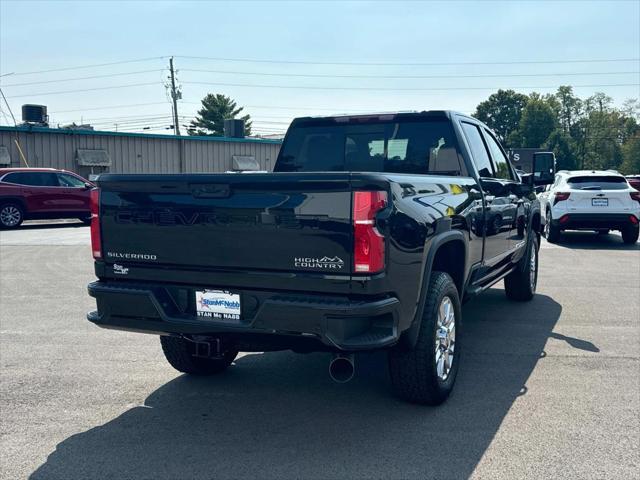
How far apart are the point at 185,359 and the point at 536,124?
358ft

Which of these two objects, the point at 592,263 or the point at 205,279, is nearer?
the point at 205,279

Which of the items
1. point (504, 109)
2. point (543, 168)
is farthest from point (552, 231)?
point (504, 109)

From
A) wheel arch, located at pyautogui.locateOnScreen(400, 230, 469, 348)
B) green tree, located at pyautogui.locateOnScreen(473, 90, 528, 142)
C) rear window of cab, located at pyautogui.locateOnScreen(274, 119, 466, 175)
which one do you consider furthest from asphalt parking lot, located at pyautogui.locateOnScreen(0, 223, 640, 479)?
green tree, located at pyautogui.locateOnScreen(473, 90, 528, 142)

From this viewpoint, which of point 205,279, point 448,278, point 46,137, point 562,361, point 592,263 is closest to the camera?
point 205,279

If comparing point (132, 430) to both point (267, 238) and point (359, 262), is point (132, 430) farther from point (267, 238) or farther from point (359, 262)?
point (359, 262)

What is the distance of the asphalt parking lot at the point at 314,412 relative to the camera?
3.48 meters

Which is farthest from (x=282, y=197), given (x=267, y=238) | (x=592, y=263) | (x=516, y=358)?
(x=592, y=263)

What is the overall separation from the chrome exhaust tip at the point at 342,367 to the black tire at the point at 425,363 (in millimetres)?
388

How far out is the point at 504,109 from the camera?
112 metres

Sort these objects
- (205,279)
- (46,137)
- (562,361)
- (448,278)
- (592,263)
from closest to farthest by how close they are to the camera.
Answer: (205,279) < (448,278) < (562,361) < (592,263) < (46,137)

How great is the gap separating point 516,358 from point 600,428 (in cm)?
155

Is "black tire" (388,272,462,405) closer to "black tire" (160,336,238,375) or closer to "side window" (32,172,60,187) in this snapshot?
"black tire" (160,336,238,375)

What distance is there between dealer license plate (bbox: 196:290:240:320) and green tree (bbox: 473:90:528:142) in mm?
113157

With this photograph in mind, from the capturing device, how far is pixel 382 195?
3.48 meters
